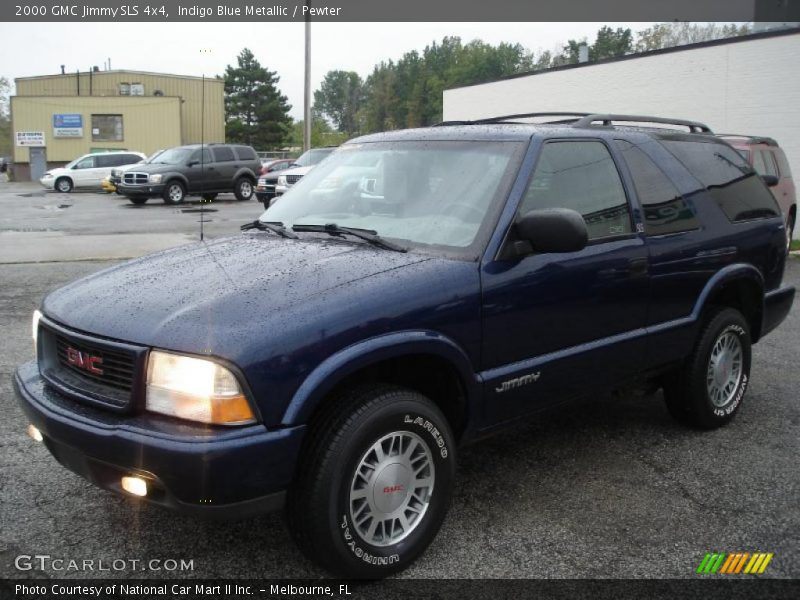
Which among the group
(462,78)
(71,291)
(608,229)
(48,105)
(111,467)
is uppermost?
(462,78)

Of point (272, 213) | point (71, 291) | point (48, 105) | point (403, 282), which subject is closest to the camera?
point (403, 282)

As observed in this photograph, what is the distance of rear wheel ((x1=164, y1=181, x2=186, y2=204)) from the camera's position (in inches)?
935

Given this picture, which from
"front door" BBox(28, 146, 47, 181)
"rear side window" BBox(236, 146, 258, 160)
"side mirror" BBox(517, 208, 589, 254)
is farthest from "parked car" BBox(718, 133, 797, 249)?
"front door" BBox(28, 146, 47, 181)

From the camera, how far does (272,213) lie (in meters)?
4.15

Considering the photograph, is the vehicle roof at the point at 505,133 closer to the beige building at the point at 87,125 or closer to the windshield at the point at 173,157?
the windshield at the point at 173,157

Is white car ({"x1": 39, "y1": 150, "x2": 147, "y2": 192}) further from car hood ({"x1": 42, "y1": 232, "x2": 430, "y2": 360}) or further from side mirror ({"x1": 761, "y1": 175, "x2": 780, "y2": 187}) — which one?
car hood ({"x1": 42, "y1": 232, "x2": 430, "y2": 360})

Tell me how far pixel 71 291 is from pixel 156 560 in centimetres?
120

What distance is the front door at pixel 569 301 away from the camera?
10.7ft

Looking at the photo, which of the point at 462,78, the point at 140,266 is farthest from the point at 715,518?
the point at 462,78

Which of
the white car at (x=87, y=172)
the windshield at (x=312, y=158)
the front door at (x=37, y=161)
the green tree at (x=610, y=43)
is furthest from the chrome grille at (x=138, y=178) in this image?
the green tree at (x=610, y=43)

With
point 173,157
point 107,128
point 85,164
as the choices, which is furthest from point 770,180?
point 107,128

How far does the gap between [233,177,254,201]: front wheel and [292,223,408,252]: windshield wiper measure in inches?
894

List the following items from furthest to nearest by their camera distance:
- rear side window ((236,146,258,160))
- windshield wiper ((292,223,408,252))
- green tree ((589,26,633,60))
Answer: green tree ((589,26,633,60)) < rear side window ((236,146,258,160)) < windshield wiper ((292,223,408,252))

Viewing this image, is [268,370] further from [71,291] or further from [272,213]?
[272,213]
